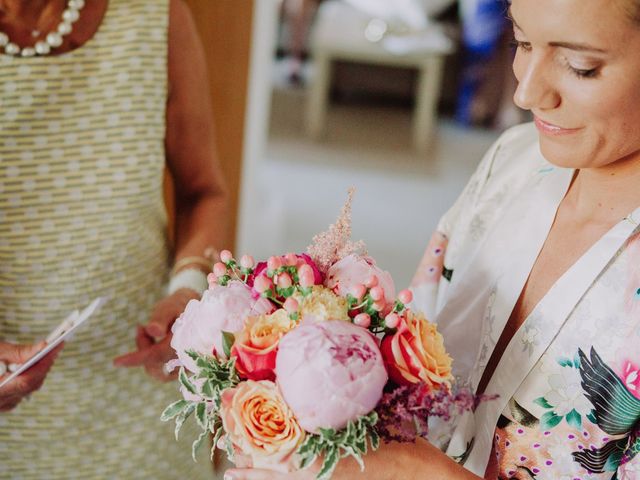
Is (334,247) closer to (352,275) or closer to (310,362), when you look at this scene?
(352,275)

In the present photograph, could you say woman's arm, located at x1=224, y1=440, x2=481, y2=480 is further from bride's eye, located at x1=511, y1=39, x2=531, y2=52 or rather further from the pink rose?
bride's eye, located at x1=511, y1=39, x2=531, y2=52

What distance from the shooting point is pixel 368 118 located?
271 inches

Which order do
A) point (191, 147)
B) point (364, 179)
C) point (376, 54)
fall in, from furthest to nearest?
point (376, 54), point (364, 179), point (191, 147)

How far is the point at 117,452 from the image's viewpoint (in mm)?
1452

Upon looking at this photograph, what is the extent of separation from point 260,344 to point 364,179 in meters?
4.52

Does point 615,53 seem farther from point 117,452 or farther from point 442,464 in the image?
point 117,452

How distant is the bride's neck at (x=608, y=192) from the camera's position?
1.01 m

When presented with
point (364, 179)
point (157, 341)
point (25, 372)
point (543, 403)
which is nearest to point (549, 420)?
point (543, 403)

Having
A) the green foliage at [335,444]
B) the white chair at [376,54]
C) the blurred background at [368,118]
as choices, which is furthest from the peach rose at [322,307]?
the white chair at [376,54]

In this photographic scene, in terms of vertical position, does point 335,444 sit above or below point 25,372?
above

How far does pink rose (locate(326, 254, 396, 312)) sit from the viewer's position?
877 mm

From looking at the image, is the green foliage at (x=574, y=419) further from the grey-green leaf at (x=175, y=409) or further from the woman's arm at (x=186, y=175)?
the woman's arm at (x=186, y=175)

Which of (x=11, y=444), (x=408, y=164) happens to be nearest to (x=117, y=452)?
(x=11, y=444)

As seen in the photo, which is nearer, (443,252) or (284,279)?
(284,279)
